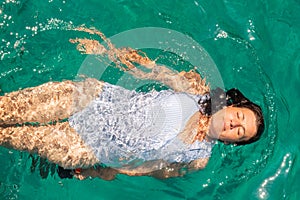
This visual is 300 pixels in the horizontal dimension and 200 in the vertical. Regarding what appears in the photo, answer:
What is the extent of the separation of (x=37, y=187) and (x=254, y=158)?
2523mm

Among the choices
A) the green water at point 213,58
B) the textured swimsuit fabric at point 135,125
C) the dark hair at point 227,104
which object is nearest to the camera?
the textured swimsuit fabric at point 135,125

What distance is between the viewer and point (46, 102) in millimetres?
3605

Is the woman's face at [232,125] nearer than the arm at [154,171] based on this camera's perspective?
Yes

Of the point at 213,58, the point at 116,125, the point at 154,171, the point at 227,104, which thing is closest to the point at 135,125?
the point at 116,125

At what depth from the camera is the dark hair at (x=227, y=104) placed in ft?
12.5

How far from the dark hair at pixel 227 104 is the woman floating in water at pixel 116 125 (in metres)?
0.01

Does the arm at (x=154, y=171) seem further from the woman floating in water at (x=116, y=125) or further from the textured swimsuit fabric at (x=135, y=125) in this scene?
the textured swimsuit fabric at (x=135, y=125)

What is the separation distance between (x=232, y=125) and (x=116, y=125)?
1.06 m

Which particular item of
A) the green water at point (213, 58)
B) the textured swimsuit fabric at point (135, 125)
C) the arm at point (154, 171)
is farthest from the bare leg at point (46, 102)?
the green water at point (213, 58)

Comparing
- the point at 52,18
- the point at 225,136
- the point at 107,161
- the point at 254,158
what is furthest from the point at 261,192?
the point at 52,18

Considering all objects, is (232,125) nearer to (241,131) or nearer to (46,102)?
(241,131)

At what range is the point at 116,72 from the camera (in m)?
4.65

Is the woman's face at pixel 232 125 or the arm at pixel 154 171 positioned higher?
the woman's face at pixel 232 125

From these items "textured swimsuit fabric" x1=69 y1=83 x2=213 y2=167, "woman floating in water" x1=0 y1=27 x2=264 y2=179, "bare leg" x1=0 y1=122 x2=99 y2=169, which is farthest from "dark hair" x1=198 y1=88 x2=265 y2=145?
"bare leg" x1=0 y1=122 x2=99 y2=169
